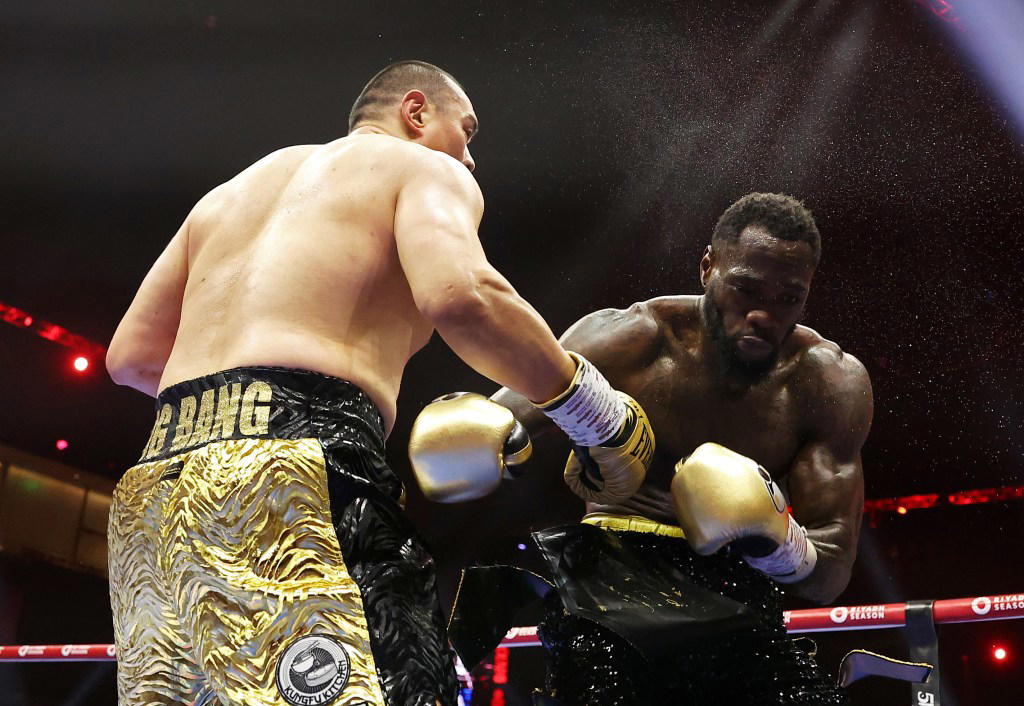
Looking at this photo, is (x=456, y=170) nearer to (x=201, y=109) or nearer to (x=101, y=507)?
(x=201, y=109)

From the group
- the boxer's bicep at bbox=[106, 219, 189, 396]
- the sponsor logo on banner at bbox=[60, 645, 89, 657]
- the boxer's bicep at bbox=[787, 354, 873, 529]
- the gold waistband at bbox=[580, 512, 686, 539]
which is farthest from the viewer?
the sponsor logo on banner at bbox=[60, 645, 89, 657]

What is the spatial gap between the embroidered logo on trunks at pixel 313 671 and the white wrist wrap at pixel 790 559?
92cm

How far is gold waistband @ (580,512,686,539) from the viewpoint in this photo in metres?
1.93

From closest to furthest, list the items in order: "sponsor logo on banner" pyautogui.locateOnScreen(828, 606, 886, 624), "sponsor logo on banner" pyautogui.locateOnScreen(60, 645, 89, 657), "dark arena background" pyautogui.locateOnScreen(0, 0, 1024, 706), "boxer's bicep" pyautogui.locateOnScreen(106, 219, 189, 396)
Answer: "boxer's bicep" pyautogui.locateOnScreen(106, 219, 189, 396), "sponsor logo on banner" pyautogui.locateOnScreen(828, 606, 886, 624), "sponsor logo on banner" pyautogui.locateOnScreen(60, 645, 89, 657), "dark arena background" pyautogui.locateOnScreen(0, 0, 1024, 706)

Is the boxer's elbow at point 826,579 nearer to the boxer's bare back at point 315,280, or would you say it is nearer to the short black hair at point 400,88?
the boxer's bare back at point 315,280

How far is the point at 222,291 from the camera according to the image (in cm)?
150

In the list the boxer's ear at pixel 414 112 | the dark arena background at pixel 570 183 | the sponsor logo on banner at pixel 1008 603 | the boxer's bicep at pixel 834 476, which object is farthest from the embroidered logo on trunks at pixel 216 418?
the dark arena background at pixel 570 183

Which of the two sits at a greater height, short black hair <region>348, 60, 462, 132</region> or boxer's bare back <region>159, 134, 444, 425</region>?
short black hair <region>348, 60, 462, 132</region>

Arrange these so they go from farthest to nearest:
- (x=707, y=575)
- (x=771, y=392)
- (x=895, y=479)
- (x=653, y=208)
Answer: (x=895, y=479) → (x=653, y=208) → (x=771, y=392) → (x=707, y=575)

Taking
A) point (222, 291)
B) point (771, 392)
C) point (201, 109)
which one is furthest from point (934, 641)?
point (201, 109)

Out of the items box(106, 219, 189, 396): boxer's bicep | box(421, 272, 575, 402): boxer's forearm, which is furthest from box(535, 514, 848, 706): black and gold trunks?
box(106, 219, 189, 396): boxer's bicep

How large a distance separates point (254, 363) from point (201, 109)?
382cm

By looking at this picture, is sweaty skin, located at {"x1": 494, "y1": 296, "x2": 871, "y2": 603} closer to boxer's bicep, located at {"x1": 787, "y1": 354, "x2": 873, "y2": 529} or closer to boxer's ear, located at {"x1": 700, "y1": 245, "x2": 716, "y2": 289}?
boxer's bicep, located at {"x1": 787, "y1": 354, "x2": 873, "y2": 529}

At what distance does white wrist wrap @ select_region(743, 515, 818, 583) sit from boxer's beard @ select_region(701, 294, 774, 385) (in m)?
0.38
